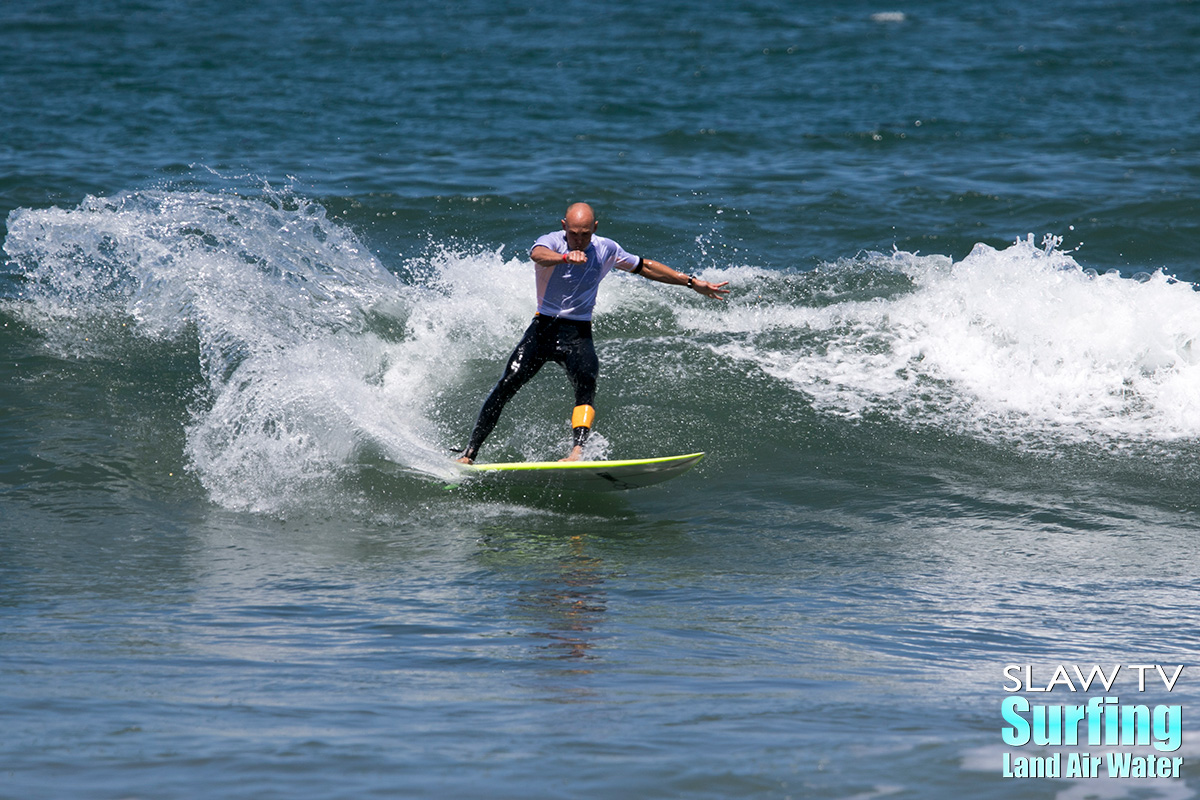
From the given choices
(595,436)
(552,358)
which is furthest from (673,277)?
(595,436)

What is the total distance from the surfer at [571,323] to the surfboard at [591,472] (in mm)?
151

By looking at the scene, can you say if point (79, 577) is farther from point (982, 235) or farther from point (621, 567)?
point (982, 235)

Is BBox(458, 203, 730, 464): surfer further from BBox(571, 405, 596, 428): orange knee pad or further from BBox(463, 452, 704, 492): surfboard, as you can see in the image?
BBox(463, 452, 704, 492): surfboard

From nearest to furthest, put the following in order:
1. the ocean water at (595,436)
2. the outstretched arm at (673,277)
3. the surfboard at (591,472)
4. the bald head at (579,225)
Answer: the ocean water at (595,436) < the bald head at (579,225) < the surfboard at (591,472) < the outstretched arm at (673,277)

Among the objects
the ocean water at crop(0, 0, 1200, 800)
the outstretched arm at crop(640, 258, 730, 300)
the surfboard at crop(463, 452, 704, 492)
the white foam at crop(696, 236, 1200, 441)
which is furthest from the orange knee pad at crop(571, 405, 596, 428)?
the white foam at crop(696, 236, 1200, 441)

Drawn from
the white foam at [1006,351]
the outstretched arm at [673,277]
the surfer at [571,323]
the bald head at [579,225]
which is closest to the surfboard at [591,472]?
the surfer at [571,323]

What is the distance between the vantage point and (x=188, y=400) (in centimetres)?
973

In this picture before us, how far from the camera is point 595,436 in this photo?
9.02 meters

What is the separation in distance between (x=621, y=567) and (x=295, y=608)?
1880 millimetres

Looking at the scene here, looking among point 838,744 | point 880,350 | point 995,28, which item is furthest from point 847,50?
point 838,744

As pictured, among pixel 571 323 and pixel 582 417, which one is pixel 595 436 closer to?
pixel 582 417

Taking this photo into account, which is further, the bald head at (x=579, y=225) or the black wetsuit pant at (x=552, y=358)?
the black wetsuit pant at (x=552, y=358)

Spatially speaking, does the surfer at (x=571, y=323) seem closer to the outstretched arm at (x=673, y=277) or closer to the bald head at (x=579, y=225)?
the outstretched arm at (x=673, y=277)

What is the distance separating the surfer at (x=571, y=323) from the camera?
7616mm
